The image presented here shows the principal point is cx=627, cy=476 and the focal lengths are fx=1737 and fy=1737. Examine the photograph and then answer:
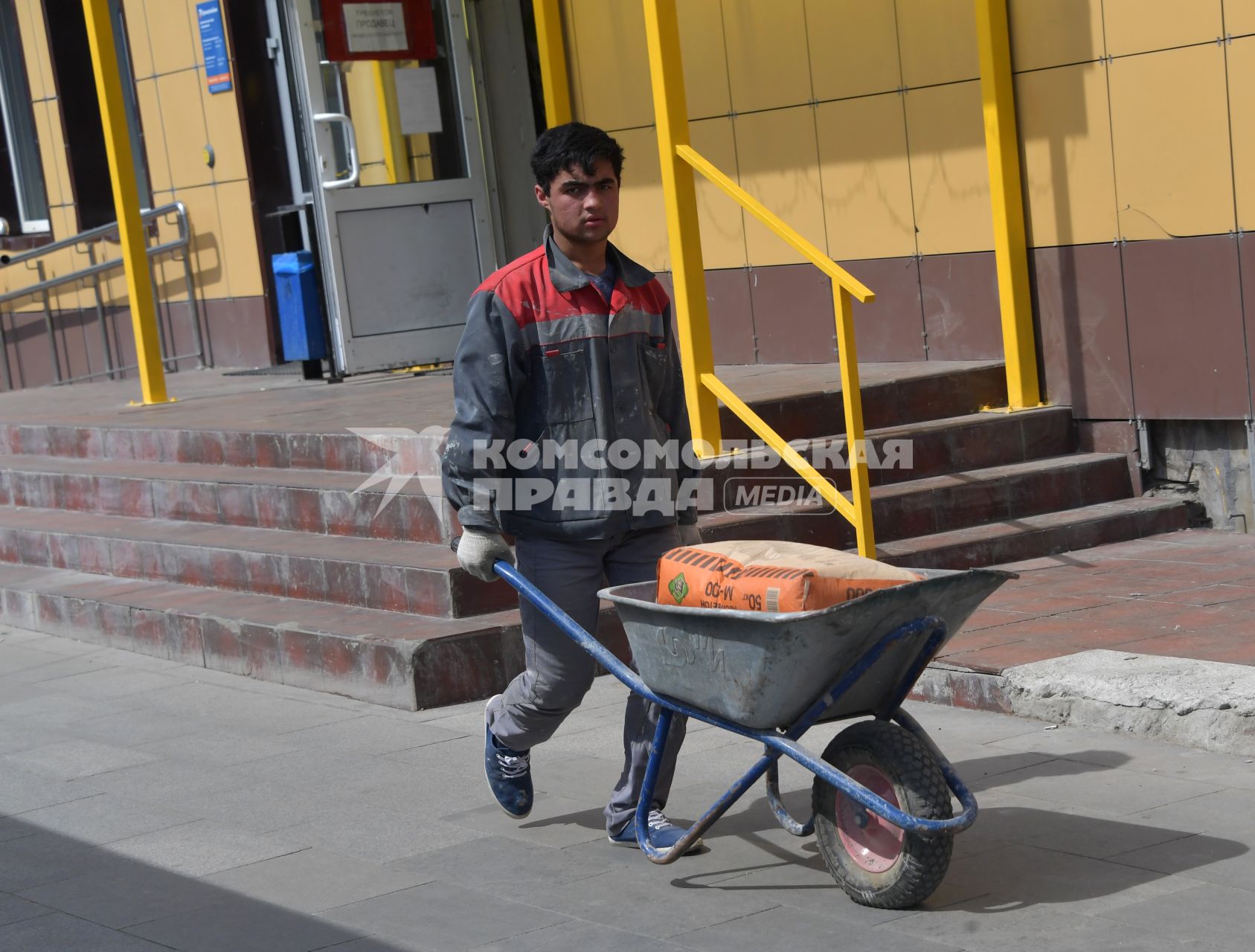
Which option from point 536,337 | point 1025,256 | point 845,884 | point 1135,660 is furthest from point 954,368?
point 845,884

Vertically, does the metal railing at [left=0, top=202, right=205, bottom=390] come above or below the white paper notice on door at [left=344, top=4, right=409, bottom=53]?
below

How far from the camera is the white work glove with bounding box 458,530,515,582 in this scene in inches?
191

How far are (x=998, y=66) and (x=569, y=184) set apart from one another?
4.31m

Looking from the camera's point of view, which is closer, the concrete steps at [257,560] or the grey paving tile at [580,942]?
the grey paving tile at [580,942]

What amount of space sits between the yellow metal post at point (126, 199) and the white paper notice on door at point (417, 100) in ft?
5.81

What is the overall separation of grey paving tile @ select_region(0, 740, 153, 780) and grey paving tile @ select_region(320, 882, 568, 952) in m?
2.12

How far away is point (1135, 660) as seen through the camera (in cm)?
573

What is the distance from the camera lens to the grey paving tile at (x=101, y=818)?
5.45 meters

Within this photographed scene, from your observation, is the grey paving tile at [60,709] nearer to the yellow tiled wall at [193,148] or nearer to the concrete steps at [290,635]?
the concrete steps at [290,635]

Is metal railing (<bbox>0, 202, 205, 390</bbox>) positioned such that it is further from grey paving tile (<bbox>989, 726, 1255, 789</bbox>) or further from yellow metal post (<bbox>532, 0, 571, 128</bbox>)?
grey paving tile (<bbox>989, 726, 1255, 789</bbox>)

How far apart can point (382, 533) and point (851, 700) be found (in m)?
4.00

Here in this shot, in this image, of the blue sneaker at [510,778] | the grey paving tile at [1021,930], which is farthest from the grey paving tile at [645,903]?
the blue sneaker at [510,778]

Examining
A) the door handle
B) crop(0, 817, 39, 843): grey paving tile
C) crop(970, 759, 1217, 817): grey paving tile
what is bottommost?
crop(970, 759, 1217, 817): grey paving tile

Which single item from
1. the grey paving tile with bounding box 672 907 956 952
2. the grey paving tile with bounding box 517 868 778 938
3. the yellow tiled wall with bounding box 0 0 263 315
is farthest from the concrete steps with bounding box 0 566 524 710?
the yellow tiled wall with bounding box 0 0 263 315
